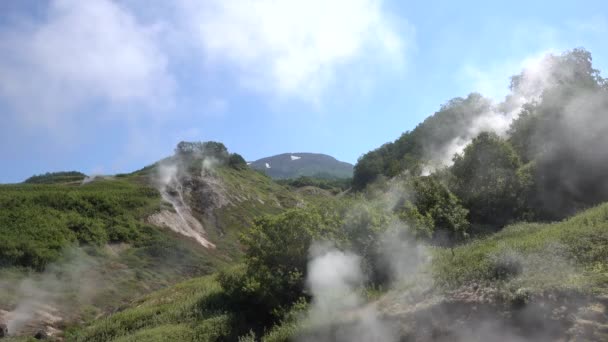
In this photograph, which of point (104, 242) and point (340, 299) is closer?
point (340, 299)

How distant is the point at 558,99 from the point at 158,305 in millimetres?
20656

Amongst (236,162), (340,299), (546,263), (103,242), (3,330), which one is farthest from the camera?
(236,162)

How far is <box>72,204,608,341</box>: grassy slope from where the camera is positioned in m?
9.89

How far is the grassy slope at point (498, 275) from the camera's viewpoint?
9.89 meters

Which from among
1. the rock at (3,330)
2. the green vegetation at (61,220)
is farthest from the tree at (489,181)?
the green vegetation at (61,220)

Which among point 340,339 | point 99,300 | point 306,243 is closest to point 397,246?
point 306,243

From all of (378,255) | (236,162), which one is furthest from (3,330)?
(236,162)

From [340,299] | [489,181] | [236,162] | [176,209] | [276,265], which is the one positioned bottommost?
[340,299]

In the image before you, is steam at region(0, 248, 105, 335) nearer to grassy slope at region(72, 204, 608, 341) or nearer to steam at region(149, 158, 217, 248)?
grassy slope at region(72, 204, 608, 341)

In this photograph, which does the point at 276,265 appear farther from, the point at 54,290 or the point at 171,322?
the point at 54,290

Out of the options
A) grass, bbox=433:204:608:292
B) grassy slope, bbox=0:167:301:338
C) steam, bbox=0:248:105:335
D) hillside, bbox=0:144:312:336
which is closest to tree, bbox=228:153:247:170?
hillside, bbox=0:144:312:336

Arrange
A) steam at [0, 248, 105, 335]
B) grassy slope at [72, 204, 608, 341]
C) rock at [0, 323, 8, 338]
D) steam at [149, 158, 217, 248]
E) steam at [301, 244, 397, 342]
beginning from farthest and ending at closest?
1. steam at [149, 158, 217, 248]
2. steam at [0, 248, 105, 335]
3. rock at [0, 323, 8, 338]
4. steam at [301, 244, 397, 342]
5. grassy slope at [72, 204, 608, 341]

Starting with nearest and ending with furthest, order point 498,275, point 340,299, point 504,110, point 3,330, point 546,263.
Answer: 1. point 546,263
2. point 498,275
3. point 340,299
4. point 3,330
5. point 504,110

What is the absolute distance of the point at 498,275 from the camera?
10.9 m
